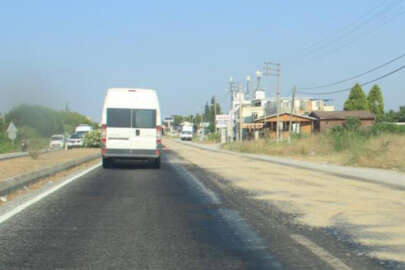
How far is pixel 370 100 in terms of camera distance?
8675cm

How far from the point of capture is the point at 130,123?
20516 millimetres

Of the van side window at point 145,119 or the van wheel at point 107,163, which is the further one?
the van wheel at point 107,163

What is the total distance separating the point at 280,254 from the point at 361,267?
0.99 metres

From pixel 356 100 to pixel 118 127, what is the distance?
69.9m

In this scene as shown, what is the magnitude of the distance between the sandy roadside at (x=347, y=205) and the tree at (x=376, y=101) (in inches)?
2886

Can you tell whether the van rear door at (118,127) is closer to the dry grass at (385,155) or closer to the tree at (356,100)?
the dry grass at (385,155)

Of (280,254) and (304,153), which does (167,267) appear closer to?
(280,254)

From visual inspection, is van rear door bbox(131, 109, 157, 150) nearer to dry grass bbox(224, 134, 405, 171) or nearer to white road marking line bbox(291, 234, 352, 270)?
dry grass bbox(224, 134, 405, 171)

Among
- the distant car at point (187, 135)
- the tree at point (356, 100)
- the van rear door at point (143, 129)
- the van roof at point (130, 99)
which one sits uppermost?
the tree at point (356, 100)

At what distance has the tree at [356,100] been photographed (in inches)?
3305

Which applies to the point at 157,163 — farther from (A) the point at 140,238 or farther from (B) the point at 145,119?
(A) the point at 140,238

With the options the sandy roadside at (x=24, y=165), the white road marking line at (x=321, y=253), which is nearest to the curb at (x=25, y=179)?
the sandy roadside at (x=24, y=165)

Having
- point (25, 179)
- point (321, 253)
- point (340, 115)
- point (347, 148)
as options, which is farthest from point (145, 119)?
point (340, 115)

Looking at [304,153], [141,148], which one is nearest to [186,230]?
[141,148]
